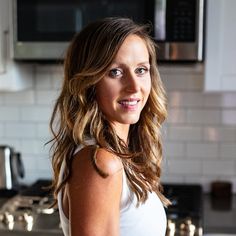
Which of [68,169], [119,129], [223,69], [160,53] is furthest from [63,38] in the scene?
[68,169]

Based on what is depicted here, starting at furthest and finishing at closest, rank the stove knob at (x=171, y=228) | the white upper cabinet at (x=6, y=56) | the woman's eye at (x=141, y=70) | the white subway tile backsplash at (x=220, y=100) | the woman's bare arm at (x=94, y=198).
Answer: the white subway tile backsplash at (x=220, y=100) < the white upper cabinet at (x=6, y=56) < the stove knob at (x=171, y=228) < the woman's eye at (x=141, y=70) < the woman's bare arm at (x=94, y=198)

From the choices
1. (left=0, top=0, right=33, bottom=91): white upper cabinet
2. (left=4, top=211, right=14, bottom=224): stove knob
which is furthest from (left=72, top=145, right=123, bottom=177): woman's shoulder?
(left=0, top=0, right=33, bottom=91): white upper cabinet

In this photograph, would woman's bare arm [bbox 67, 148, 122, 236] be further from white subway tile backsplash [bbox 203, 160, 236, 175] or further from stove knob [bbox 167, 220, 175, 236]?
white subway tile backsplash [bbox 203, 160, 236, 175]

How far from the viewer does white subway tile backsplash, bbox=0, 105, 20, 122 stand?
2520 millimetres

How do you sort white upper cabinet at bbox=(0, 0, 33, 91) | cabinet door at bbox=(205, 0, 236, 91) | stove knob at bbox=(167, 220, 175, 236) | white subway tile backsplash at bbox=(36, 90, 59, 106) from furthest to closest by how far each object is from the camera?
white subway tile backsplash at bbox=(36, 90, 59, 106)
white upper cabinet at bbox=(0, 0, 33, 91)
cabinet door at bbox=(205, 0, 236, 91)
stove knob at bbox=(167, 220, 175, 236)

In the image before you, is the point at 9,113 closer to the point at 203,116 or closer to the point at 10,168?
the point at 10,168

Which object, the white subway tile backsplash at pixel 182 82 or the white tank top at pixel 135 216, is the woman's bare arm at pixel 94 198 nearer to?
the white tank top at pixel 135 216

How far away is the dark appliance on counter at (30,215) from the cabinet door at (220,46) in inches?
31.3

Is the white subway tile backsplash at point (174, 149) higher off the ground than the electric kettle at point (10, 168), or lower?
higher

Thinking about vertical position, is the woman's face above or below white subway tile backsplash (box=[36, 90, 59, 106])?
above

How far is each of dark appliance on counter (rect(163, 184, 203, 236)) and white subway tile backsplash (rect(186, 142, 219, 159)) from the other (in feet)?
0.49

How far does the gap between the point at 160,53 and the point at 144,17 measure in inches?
6.0

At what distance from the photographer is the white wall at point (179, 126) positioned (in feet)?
7.85

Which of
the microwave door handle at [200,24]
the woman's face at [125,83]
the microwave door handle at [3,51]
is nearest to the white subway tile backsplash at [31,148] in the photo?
the microwave door handle at [3,51]
